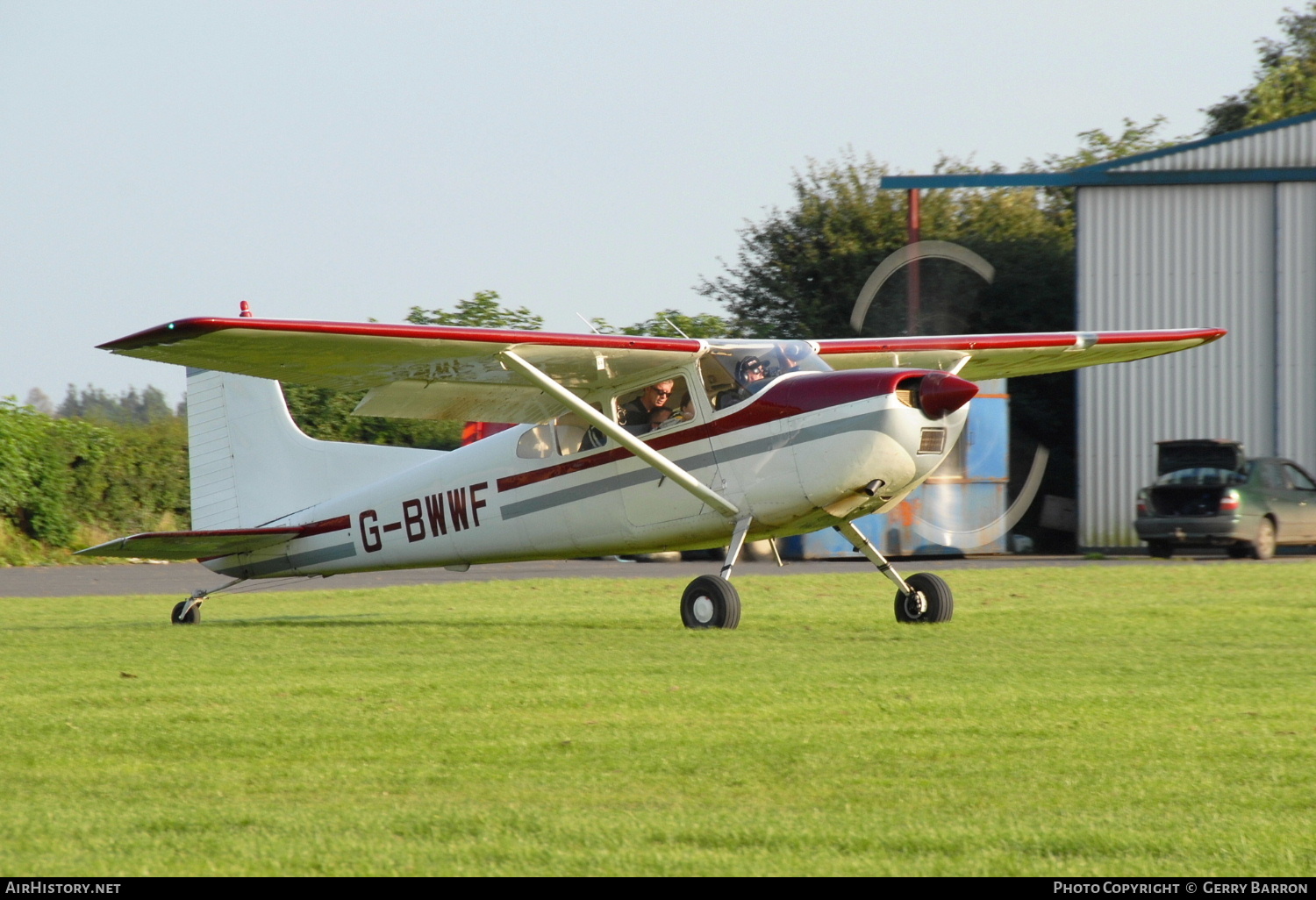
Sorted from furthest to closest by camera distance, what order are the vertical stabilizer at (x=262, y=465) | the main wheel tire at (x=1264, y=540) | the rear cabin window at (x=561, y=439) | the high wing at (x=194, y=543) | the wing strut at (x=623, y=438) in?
the main wheel tire at (x=1264, y=540) < the vertical stabilizer at (x=262, y=465) < the high wing at (x=194, y=543) < the rear cabin window at (x=561, y=439) < the wing strut at (x=623, y=438)

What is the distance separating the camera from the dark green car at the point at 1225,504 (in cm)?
2331

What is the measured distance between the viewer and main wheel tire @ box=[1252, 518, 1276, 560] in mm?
23453

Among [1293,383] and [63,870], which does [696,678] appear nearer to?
[63,870]

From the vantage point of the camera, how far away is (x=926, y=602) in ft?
38.6

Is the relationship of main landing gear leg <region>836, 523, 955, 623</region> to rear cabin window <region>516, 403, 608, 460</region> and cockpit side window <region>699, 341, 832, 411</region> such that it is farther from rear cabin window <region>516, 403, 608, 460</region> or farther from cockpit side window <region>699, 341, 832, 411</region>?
rear cabin window <region>516, 403, 608, 460</region>

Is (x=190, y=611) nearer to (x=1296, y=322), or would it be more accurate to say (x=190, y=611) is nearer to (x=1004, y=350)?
(x=1004, y=350)

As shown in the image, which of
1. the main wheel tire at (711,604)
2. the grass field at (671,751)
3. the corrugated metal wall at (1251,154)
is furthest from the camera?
the corrugated metal wall at (1251,154)

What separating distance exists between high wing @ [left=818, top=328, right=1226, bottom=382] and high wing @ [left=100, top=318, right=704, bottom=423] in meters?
2.49

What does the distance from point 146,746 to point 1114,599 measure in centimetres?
1080

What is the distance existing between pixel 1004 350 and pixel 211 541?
766 cm

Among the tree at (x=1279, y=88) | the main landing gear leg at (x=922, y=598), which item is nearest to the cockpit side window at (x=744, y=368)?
the main landing gear leg at (x=922, y=598)

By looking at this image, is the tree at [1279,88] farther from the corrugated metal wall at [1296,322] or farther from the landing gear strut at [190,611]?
the landing gear strut at [190,611]

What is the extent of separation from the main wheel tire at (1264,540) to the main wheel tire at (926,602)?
13.7m

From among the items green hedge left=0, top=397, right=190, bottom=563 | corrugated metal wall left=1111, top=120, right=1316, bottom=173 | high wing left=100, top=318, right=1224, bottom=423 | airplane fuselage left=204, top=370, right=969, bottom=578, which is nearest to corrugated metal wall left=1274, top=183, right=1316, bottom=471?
corrugated metal wall left=1111, top=120, right=1316, bottom=173
